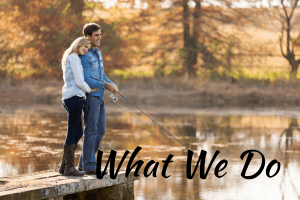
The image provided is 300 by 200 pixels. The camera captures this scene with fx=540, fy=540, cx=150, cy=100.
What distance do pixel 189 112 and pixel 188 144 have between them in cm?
841

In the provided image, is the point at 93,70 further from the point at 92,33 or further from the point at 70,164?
the point at 70,164

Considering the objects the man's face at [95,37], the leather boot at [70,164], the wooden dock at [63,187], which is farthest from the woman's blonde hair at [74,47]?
the wooden dock at [63,187]

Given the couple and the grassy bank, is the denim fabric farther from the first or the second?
the grassy bank

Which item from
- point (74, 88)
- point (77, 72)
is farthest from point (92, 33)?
point (74, 88)

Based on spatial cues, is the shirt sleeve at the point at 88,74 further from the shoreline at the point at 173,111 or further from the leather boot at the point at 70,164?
the shoreline at the point at 173,111

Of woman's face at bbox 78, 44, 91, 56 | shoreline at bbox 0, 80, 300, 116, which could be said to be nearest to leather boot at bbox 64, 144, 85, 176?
woman's face at bbox 78, 44, 91, 56

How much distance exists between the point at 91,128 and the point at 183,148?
16.8 feet

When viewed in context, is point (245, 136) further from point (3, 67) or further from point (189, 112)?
point (3, 67)

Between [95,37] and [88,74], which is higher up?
[95,37]

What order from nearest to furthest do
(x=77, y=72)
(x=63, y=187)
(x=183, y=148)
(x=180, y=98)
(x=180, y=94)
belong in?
(x=63, y=187), (x=77, y=72), (x=183, y=148), (x=180, y=98), (x=180, y=94)

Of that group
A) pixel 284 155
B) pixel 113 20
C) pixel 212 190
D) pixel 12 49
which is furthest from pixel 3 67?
Result: pixel 212 190

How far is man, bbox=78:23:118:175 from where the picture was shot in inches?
242

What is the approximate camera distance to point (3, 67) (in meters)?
27.1

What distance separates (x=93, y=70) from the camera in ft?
20.4
